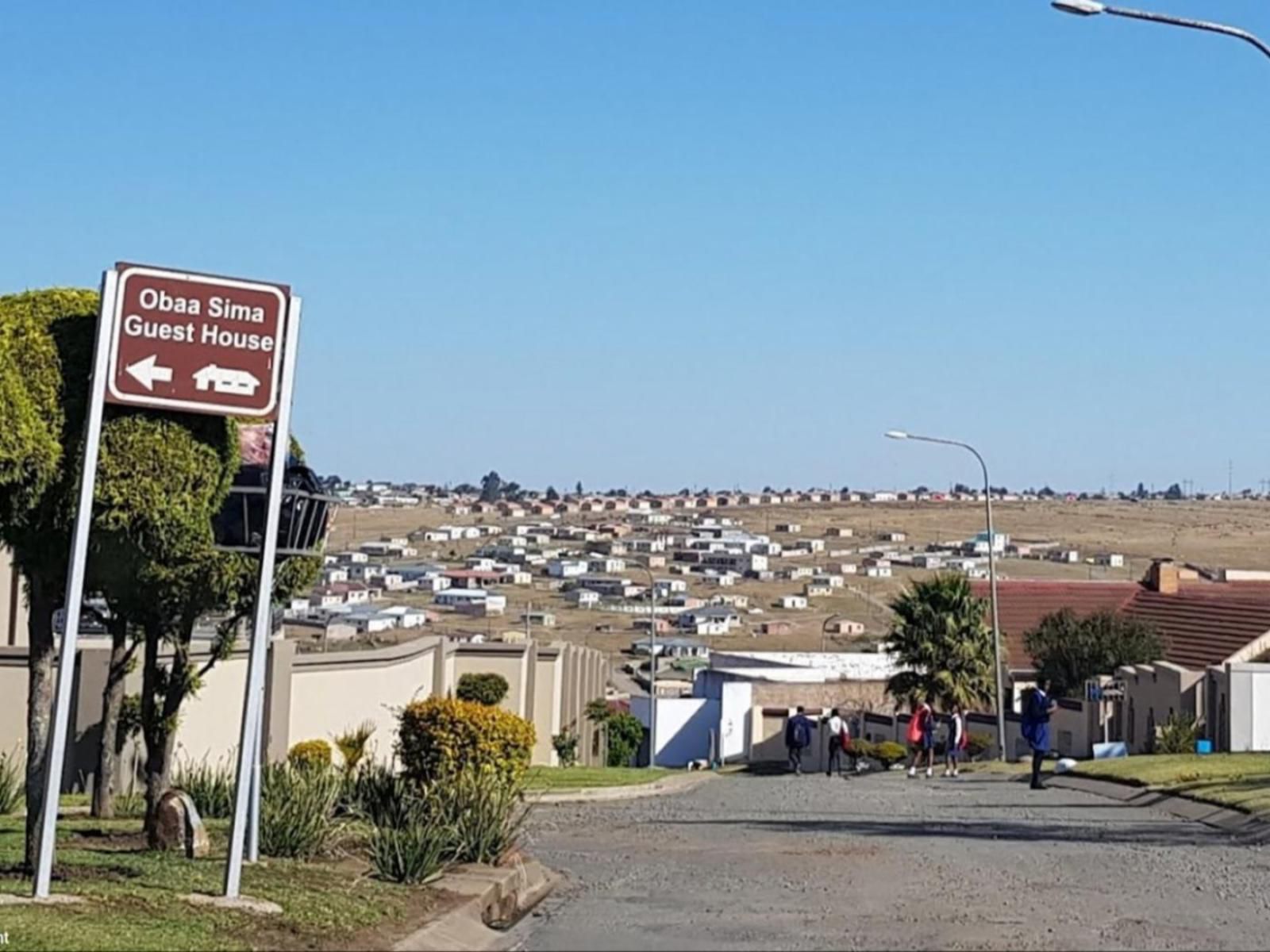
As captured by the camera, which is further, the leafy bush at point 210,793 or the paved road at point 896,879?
the leafy bush at point 210,793

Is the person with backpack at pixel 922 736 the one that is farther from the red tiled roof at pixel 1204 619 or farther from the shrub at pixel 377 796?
the red tiled roof at pixel 1204 619

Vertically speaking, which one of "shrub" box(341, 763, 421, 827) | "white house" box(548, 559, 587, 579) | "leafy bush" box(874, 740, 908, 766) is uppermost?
"white house" box(548, 559, 587, 579)

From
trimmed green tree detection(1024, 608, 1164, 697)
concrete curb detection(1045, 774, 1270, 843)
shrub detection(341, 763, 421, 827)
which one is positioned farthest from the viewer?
trimmed green tree detection(1024, 608, 1164, 697)

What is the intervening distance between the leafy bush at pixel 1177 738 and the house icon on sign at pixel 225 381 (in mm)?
28514

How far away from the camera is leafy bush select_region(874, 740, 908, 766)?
164 feet

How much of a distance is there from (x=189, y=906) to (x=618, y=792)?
17794mm

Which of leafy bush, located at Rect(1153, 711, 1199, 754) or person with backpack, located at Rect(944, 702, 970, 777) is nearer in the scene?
person with backpack, located at Rect(944, 702, 970, 777)

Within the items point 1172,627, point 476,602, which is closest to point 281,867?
point 1172,627

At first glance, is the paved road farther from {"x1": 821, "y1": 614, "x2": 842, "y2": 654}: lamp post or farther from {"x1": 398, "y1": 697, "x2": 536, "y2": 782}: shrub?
{"x1": 821, "y1": 614, "x2": 842, "y2": 654}: lamp post

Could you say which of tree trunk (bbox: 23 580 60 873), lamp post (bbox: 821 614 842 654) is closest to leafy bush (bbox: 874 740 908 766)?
tree trunk (bbox: 23 580 60 873)

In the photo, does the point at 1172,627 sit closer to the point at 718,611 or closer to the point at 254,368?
the point at 254,368

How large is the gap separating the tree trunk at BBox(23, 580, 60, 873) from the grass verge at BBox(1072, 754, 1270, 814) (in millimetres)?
13765

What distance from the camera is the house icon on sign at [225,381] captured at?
39.2 feet

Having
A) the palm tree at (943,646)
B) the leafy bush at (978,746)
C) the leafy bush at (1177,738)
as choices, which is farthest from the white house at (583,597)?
the leafy bush at (1177,738)
